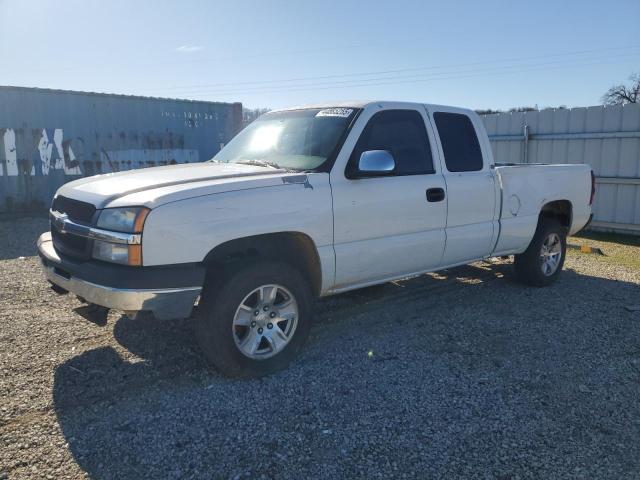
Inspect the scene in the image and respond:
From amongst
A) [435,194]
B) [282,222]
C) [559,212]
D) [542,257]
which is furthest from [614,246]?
[282,222]

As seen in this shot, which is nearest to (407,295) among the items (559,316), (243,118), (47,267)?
(559,316)

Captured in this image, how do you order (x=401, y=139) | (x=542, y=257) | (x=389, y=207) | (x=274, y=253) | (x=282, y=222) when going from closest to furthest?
(x=282, y=222) → (x=274, y=253) → (x=389, y=207) → (x=401, y=139) → (x=542, y=257)

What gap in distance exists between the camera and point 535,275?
20.2ft

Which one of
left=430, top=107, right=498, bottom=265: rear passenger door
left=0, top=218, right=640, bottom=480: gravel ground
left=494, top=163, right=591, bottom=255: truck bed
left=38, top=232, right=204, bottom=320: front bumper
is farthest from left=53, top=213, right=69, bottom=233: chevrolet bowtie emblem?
left=494, top=163, right=591, bottom=255: truck bed

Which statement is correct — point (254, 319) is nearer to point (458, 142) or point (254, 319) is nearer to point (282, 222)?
point (282, 222)

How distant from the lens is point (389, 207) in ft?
14.1

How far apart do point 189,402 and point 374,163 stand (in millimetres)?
2213

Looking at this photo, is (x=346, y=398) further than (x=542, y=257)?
No

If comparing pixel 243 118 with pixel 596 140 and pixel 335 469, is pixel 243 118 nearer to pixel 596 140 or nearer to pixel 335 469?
pixel 596 140

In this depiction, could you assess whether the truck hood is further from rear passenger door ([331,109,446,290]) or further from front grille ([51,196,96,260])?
rear passenger door ([331,109,446,290])

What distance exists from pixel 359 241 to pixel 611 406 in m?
2.10

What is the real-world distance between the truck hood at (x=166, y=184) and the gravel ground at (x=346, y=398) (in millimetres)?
917

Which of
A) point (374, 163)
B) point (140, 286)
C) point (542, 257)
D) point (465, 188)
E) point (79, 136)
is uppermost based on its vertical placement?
point (79, 136)

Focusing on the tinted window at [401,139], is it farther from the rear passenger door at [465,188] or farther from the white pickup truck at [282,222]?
the rear passenger door at [465,188]
